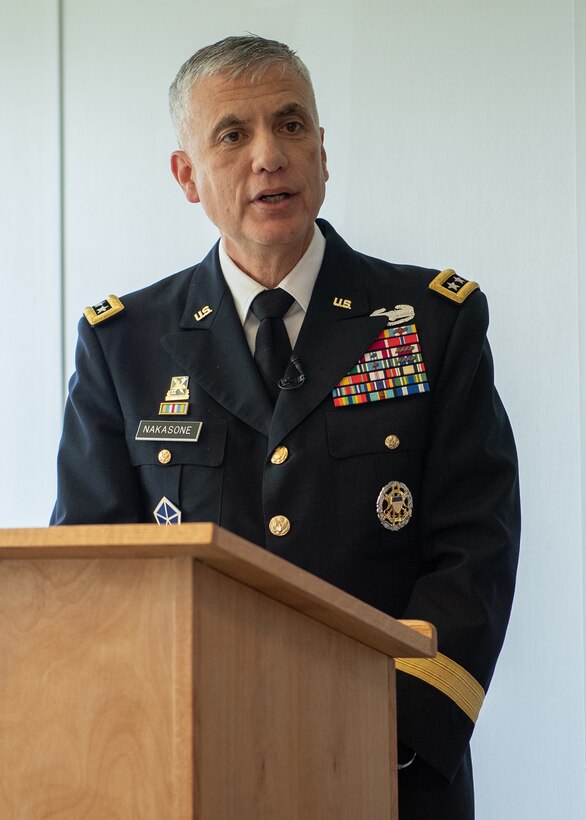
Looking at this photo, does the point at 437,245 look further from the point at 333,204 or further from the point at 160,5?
the point at 160,5

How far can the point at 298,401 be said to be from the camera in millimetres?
1795

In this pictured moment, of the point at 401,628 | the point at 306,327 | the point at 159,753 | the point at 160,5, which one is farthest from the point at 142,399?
the point at 160,5

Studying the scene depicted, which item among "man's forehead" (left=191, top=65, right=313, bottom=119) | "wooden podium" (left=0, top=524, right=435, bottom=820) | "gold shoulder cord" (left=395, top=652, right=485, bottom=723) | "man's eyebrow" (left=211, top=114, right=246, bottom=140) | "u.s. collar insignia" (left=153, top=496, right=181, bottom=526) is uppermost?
"man's forehead" (left=191, top=65, right=313, bottom=119)

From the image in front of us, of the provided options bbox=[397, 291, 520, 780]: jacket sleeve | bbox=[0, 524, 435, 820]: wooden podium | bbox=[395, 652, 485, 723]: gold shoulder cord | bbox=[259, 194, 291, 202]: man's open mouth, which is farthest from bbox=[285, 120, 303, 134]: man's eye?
bbox=[0, 524, 435, 820]: wooden podium

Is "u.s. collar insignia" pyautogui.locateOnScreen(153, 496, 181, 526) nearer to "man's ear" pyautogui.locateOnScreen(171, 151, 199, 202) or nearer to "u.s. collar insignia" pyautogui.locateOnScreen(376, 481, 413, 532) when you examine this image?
"u.s. collar insignia" pyautogui.locateOnScreen(376, 481, 413, 532)

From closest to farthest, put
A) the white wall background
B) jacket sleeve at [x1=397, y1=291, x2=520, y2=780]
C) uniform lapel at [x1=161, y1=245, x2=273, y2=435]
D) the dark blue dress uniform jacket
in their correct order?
jacket sleeve at [x1=397, y1=291, x2=520, y2=780] → the dark blue dress uniform jacket → uniform lapel at [x1=161, y1=245, x2=273, y2=435] → the white wall background

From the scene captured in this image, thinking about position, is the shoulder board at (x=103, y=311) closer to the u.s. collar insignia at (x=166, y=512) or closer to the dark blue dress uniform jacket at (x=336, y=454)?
the dark blue dress uniform jacket at (x=336, y=454)

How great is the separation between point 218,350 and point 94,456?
0.86 feet

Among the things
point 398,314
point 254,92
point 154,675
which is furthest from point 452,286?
point 154,675

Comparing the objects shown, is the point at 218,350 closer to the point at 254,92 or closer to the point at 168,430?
the point at 168,430

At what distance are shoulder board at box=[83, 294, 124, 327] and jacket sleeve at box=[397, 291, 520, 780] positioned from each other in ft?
1.92

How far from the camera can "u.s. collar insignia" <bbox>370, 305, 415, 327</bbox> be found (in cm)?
191

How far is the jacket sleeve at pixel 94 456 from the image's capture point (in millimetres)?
1843

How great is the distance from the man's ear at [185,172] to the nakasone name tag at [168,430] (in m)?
0.45
